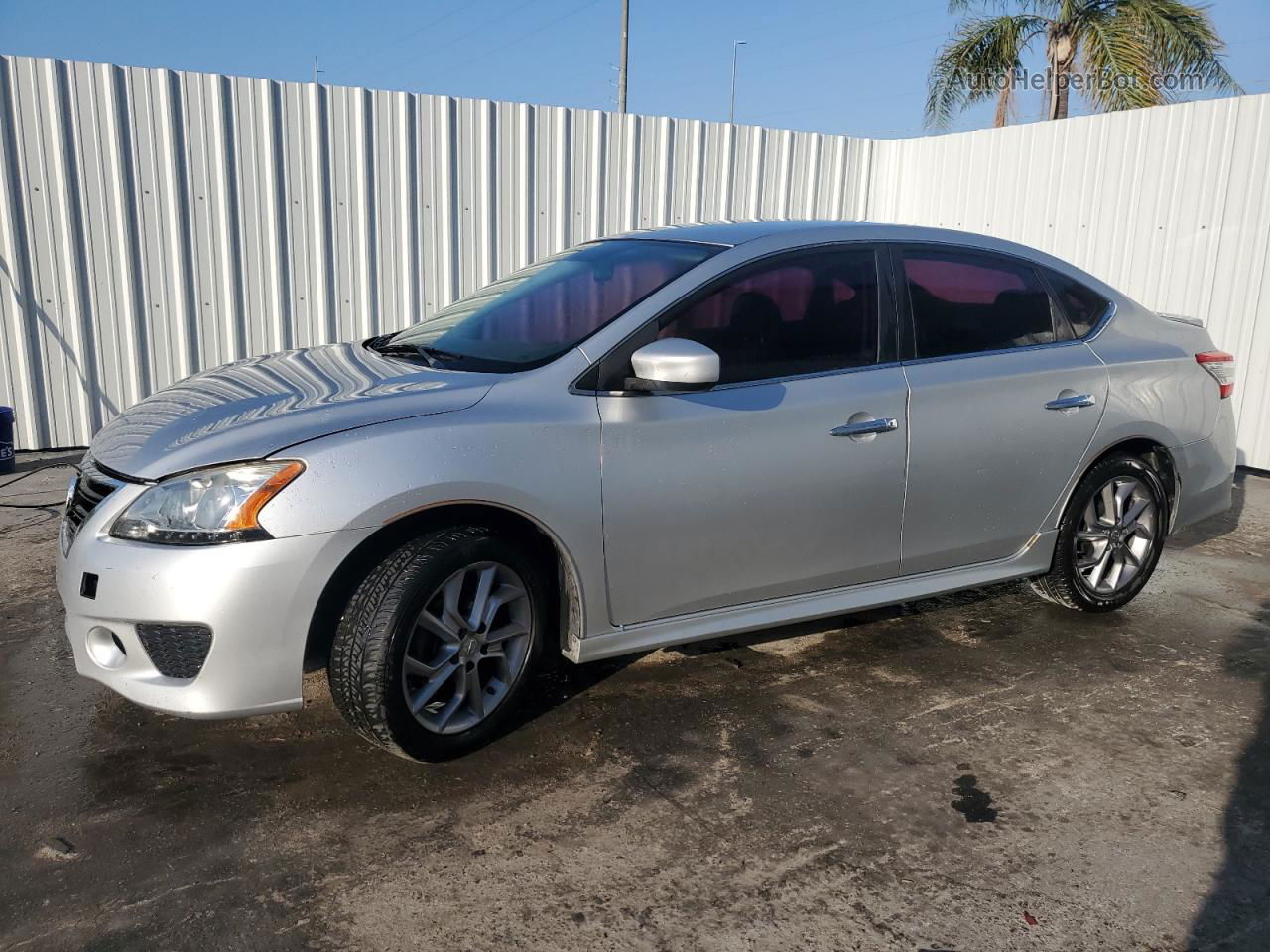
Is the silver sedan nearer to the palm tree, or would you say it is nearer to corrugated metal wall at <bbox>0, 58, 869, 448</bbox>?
corrugated metal wall at <bbox>0, 58, 869, 448</bbox>

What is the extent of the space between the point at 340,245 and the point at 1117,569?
6.07 m

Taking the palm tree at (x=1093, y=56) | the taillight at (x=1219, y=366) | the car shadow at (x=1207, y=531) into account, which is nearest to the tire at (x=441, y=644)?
the taillight at (x=1219, y=366)

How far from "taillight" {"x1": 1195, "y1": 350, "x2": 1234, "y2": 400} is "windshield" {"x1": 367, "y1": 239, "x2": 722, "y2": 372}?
2571 millimetres

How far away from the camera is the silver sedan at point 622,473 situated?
2.85 metres

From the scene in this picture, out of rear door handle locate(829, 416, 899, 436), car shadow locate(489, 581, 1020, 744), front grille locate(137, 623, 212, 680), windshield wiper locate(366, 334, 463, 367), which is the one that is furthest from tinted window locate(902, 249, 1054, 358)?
front grille locate(137, 623, 212, 680)

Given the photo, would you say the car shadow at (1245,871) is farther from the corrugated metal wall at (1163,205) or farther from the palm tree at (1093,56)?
the palm tree at (1093,56)

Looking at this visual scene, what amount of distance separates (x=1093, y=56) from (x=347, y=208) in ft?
31.5

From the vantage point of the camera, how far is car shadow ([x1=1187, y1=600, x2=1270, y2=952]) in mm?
2496

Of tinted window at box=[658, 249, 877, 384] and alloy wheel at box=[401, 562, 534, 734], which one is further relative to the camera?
tinted window at box=[658, 249, 877, 384]

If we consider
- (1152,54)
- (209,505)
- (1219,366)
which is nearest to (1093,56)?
(1152,54)

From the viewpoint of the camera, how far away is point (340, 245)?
26.4ft

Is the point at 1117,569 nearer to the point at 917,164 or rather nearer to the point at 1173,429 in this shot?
the point at 1173,429

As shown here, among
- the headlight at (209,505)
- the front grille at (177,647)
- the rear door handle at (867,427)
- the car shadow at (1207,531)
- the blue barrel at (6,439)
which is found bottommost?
the car shadow at (1207,531)

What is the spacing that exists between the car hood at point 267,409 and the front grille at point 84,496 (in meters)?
→ 0.05
